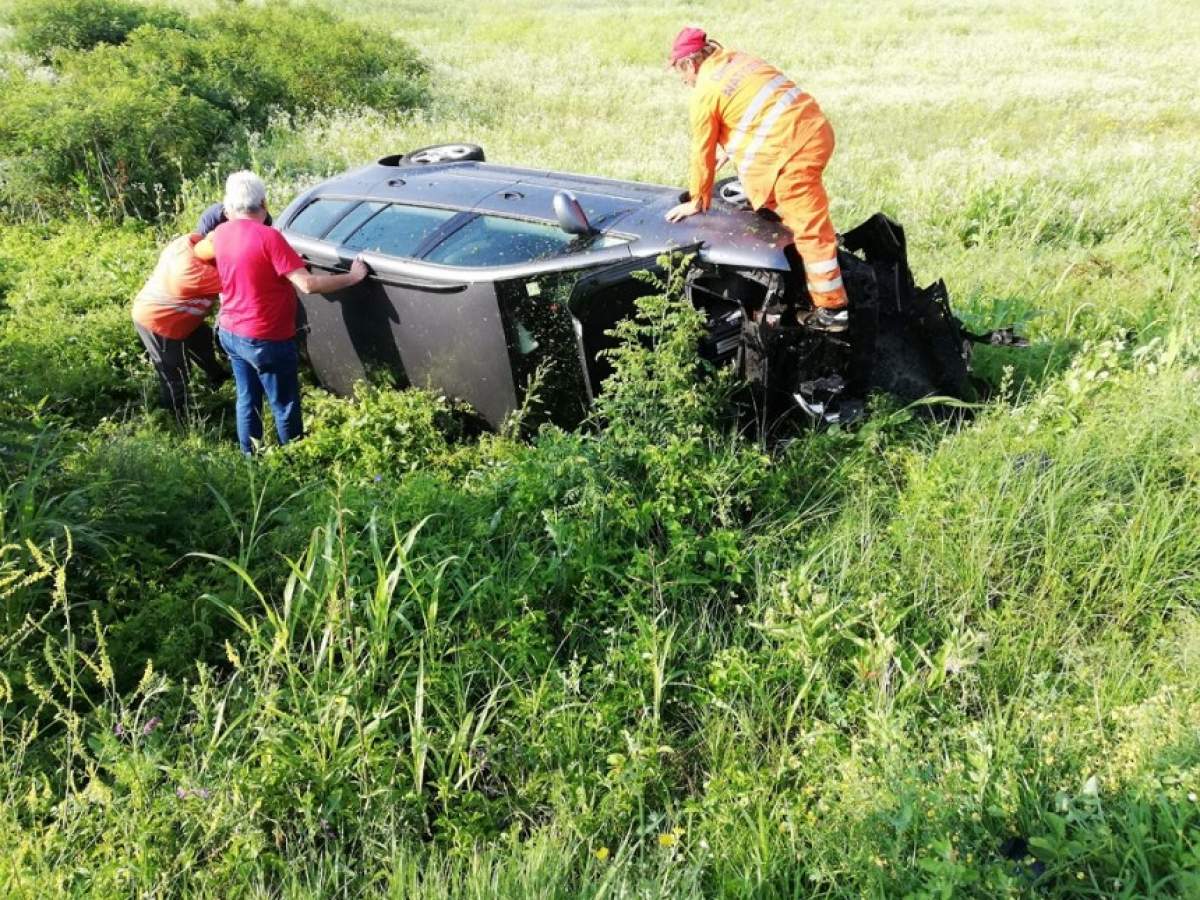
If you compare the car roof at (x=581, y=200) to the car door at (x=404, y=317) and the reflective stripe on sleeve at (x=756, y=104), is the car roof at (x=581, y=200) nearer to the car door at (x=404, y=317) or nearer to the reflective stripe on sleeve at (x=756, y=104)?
the car door at (x=404, y=317)

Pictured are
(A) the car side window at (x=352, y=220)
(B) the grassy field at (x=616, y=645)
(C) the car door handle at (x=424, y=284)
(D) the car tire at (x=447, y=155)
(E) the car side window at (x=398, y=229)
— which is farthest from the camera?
(D) the car tire at (x=447, y=155)

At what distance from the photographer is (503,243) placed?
168 inches

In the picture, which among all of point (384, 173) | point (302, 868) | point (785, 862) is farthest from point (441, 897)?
point (384, 173)

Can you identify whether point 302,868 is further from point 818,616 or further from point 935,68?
point 935,68

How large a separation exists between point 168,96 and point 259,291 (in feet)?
22.1

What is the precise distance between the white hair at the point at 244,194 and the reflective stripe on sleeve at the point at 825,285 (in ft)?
8.92

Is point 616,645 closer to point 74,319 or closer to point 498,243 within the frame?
point 498,243

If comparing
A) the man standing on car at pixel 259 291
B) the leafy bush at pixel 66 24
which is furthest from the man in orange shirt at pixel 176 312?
the leafy bush at pixel 66 24

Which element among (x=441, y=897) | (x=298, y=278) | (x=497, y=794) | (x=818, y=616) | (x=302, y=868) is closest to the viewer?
(x=441, y=897)

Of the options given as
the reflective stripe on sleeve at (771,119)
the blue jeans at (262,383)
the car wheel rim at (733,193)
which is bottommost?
the blue jeans at (262,383)

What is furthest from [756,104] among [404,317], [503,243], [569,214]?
[404,317]

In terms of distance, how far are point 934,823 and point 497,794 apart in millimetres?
1262

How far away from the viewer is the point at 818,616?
121 inches

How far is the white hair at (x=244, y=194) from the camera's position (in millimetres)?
4449
